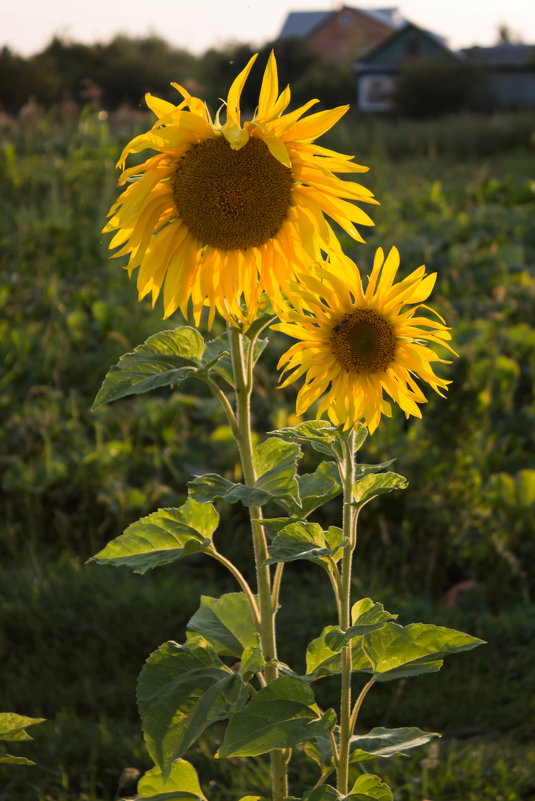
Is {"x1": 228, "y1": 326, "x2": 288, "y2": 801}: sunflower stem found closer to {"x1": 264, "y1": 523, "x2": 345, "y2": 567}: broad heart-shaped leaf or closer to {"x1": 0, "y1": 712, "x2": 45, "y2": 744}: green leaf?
{"x1": 264, "y1": 523, "x2": 345, "y2": 567}: broad heart-shaped leaf

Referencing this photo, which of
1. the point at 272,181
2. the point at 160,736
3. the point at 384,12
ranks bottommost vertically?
the point at 160,736

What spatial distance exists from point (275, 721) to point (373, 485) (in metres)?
0.45

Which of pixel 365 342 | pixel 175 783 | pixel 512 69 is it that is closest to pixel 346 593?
Answer: pixel 365 342

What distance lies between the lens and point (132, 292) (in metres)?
5.94

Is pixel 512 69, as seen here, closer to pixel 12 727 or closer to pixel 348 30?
pixel 348 30

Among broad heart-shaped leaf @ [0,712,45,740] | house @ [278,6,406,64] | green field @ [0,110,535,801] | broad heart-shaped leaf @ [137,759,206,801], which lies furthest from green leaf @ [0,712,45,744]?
house @ [278,6,406,64]

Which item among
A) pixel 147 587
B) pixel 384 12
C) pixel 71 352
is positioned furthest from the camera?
pixel 384 12

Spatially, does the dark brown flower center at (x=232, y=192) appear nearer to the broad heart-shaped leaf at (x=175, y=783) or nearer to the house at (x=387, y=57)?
the broad heart-shaped leaf at (x=175, y=783)

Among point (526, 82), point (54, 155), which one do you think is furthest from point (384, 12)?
point (54, 155)

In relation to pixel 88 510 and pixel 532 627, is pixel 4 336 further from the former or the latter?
pixel 532 627

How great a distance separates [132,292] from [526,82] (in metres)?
31.4

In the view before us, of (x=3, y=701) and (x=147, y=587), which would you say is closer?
(x=3, y=701)

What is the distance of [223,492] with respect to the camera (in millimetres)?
1551

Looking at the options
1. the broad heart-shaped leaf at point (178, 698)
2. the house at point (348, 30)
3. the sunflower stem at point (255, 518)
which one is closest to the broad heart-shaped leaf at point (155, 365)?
the sunflower stem at point (255, 518)
